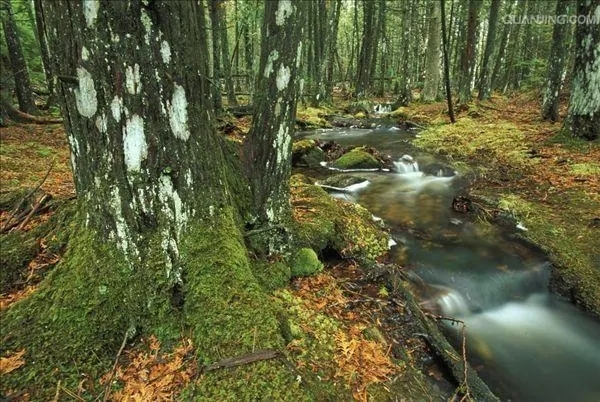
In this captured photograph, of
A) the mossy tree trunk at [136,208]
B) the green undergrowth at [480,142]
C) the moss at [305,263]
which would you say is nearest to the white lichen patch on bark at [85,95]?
the mossy tree trunk at [136,208]

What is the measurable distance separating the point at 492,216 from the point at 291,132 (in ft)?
14.9

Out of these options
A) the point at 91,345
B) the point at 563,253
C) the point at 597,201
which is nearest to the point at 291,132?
the point at 91,345

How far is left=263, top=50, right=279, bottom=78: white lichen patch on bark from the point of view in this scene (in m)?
3.21

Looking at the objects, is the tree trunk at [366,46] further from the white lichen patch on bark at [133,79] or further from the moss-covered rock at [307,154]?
the white lichen patch on bark at [133,79]

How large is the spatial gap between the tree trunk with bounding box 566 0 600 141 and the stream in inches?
173

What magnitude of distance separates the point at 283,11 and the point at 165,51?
1.18 m

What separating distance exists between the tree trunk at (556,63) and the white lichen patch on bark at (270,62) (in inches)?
441

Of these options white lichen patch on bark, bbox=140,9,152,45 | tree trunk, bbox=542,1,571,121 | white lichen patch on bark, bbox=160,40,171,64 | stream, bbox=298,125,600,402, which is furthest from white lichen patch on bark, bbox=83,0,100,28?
tree trunk, bbox=542,1,571,121

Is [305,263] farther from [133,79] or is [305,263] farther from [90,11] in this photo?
[90,11]

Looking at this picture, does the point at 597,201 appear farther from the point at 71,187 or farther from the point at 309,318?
the point at 71,187

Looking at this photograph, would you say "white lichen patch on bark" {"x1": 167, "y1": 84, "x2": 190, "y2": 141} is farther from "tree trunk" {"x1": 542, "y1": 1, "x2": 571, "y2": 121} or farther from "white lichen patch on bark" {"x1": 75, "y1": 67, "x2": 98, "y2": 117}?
"tree trunk" {"x1": 542, "y1": 1, "x2": 571, "y2": 121}

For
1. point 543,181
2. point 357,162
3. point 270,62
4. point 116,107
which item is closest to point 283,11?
point 270,62

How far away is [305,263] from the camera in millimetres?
3805

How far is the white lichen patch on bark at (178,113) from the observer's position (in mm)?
2496
